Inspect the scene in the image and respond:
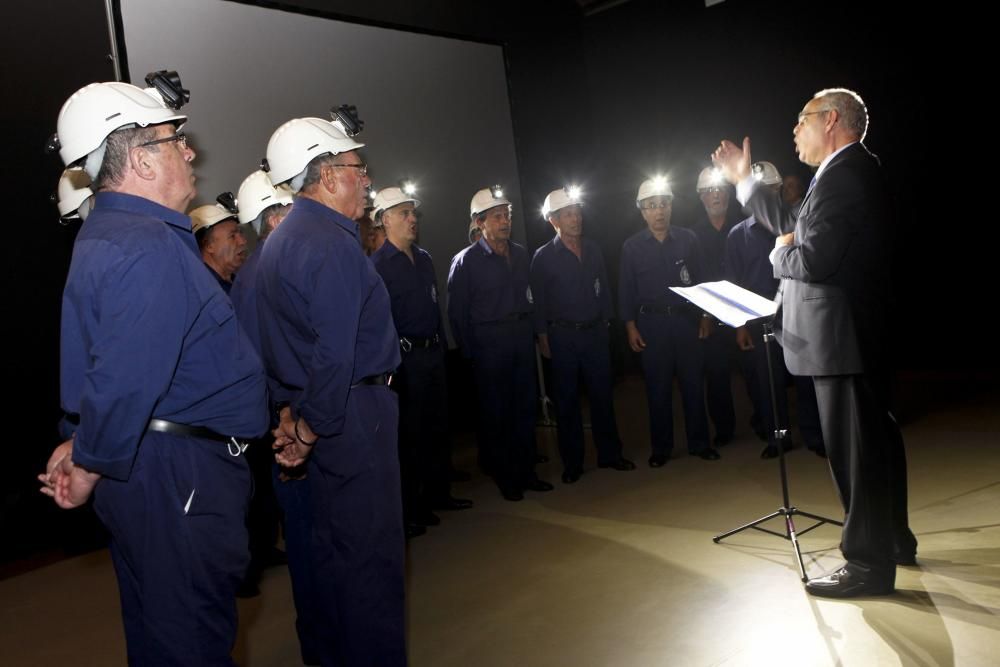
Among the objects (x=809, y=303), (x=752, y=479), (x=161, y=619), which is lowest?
(x=752, y=479)

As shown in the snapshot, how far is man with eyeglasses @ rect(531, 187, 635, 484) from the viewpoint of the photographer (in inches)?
208

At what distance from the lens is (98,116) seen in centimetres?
196

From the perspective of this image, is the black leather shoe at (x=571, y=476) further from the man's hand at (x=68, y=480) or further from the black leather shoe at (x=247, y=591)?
the man's hand at (x=68, y=480)

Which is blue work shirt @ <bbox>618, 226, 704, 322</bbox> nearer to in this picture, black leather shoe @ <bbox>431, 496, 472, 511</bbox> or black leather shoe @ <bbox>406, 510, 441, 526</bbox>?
black leather shoe @ <bbox>431, 496, 472, 511</bbox>

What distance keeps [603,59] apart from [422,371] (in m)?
5.25

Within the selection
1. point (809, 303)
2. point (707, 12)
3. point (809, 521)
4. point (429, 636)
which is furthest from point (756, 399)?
point (707, 12)

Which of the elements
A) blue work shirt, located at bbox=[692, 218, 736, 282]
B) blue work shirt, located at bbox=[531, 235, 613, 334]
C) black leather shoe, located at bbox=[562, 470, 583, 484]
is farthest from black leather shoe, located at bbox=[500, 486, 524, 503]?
blue work shirt, located at bbox=[692, 218, 736, 282]

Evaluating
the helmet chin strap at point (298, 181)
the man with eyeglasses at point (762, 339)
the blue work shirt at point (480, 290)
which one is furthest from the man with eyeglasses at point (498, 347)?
the helmet chin strap at point (298, 181)

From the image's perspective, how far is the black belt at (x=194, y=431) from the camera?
6.19 ft

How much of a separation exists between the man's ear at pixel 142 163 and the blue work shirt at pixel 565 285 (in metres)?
3.44

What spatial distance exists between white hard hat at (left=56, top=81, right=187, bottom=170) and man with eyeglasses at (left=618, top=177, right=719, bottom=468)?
3829 mm

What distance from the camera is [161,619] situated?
72.8 inches

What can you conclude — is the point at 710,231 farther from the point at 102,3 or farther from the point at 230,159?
the point at 102,3

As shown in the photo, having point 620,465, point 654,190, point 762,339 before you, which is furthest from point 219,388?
point 762,339
